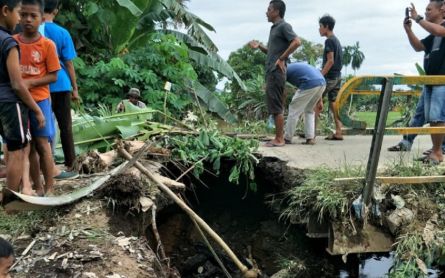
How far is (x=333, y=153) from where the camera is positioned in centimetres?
615

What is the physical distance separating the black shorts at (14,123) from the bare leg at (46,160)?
30cm

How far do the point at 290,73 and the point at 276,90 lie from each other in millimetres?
508

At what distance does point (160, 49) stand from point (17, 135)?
7496 millimetres

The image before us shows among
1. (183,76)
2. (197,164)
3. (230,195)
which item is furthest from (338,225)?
(183,76)

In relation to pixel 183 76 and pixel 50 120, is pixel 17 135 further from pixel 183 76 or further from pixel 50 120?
pixel 183 76

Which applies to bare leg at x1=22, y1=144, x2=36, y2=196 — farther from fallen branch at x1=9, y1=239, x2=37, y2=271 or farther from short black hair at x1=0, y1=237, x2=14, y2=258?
short black hair at x1=0, y1=237, x2=14, y2=258

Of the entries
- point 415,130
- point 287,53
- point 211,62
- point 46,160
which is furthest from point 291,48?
point 211,62

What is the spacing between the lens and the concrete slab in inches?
214

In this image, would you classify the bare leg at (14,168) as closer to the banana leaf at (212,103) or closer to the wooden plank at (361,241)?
the wooden plank at (361,241)

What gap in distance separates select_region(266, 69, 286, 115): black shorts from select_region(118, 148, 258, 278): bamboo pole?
2.32 m

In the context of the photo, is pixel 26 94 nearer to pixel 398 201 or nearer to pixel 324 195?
pixel 324 195

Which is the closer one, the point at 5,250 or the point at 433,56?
the point at 5,250

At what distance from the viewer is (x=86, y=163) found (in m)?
4.93

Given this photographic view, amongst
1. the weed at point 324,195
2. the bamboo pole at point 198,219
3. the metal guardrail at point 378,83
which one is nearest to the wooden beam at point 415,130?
the metal guardrail at point 378,83
